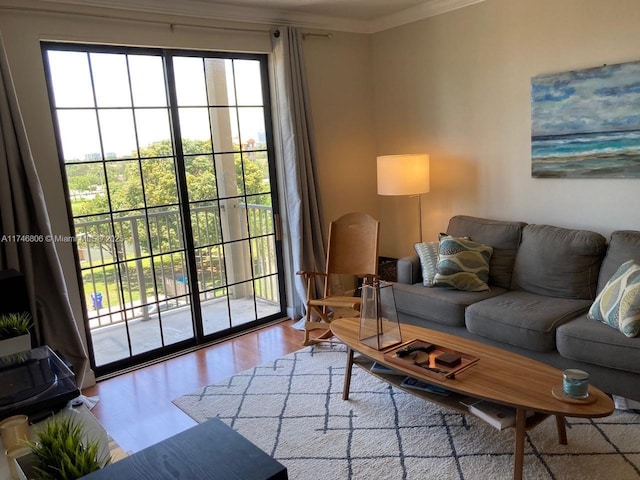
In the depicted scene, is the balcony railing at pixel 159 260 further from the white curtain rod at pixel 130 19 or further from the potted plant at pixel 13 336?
the white curtain rod at pixel 130 19

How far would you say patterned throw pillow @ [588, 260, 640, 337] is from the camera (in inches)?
102

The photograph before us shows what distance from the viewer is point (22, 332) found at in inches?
92.8

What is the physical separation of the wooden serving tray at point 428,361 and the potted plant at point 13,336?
1.74 m

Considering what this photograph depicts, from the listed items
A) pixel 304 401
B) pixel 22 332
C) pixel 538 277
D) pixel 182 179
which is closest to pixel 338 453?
pixel 304 401

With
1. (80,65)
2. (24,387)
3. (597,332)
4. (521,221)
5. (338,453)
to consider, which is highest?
(80,65)

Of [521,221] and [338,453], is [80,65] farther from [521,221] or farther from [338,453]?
[521,221]

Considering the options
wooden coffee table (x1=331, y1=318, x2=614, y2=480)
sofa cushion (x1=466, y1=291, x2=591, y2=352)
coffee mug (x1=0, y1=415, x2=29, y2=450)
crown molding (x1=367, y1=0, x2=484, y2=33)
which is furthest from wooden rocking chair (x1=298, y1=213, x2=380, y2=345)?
coffee mug (x1=0, y1=415, x2=29, y2=450)

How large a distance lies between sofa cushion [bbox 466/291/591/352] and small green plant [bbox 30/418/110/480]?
239cm

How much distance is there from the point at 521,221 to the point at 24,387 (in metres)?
3.43

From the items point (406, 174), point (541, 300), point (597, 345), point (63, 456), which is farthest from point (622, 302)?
point (63, 456)

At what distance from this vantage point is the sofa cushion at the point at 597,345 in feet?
8.30

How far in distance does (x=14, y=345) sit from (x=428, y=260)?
8.82ft

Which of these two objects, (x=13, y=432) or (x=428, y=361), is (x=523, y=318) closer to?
(x=428, y=361)

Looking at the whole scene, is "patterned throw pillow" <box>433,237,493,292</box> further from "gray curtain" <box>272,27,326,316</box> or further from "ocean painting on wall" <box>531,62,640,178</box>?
"gray curtain" <box>272,27,326,316</box>
